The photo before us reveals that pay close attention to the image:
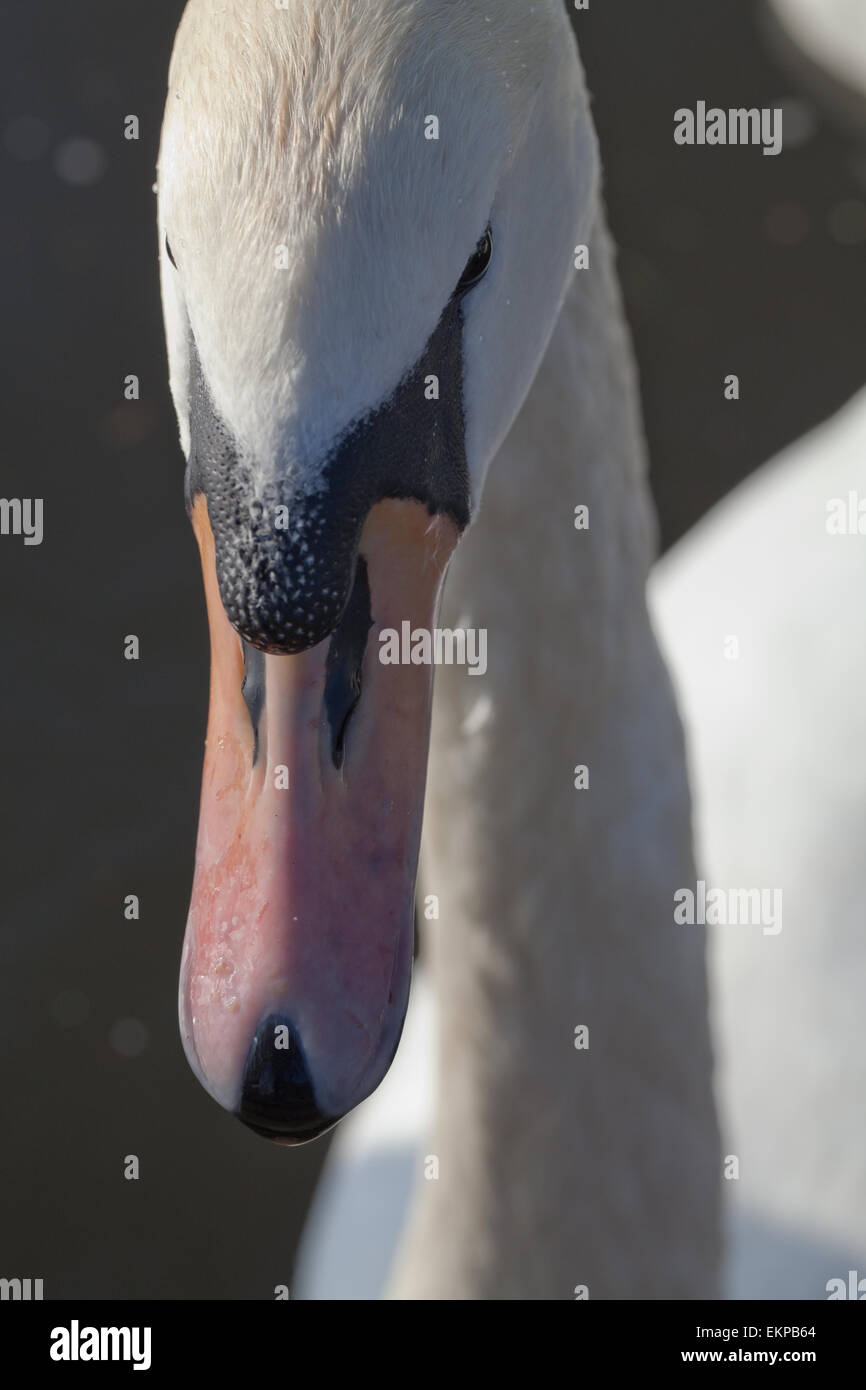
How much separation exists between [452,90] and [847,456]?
2.62 m

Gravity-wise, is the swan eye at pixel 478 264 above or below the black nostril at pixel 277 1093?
above

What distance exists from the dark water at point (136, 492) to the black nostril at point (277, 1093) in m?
2.49

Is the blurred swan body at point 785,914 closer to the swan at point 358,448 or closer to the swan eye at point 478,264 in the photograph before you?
the swan at point 358,448

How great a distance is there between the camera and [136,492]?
16.4ft

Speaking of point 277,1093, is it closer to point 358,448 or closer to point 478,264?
point 358,448

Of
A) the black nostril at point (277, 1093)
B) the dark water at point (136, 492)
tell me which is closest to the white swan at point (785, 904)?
the dark water at point (136, 492)

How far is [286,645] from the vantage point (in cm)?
131

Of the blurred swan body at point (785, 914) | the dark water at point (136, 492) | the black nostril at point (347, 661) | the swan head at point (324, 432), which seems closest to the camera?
the swan head at point (324, 432)

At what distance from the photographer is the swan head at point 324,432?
128 cm

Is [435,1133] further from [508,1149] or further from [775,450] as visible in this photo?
[775,450]

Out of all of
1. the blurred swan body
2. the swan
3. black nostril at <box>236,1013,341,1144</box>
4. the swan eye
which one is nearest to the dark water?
the blurred swan body

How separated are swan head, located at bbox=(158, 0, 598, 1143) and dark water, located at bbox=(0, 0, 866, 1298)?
2.49 m
